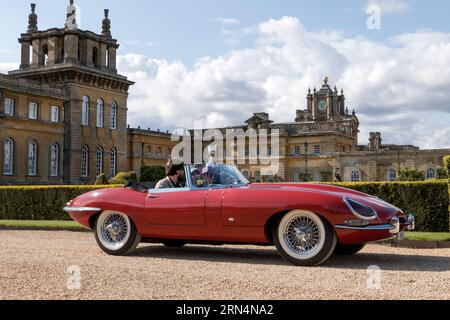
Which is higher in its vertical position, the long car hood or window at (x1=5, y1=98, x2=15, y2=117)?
window at (x1=5, y1=98, x2=15, y2=117)

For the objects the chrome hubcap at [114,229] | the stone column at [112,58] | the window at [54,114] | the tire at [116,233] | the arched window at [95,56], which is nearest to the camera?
the tire at [116,233]

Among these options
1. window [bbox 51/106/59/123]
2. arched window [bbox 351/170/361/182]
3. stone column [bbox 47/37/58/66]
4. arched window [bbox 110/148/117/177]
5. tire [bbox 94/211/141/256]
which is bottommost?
tire [bbox 94/211/141/256]

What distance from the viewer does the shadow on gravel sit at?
809 centimetres

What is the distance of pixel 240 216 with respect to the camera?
8391mm

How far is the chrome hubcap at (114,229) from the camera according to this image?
9.55 metres

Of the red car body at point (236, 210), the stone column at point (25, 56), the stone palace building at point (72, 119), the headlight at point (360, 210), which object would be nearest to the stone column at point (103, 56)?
the stone palace building at point (72, 119)

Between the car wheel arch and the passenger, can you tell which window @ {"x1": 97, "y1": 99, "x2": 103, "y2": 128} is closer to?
the passenger

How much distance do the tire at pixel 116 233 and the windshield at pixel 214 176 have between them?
1.30 meters

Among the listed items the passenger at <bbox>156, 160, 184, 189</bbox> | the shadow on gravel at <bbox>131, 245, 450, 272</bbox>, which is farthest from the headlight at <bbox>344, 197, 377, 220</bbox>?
the passenger at <bbox>156, 160, 184, 189</bbox>

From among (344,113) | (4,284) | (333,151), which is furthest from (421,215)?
(344,113)

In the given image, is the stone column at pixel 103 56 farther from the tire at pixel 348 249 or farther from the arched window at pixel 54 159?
the tire at pixel 348 249

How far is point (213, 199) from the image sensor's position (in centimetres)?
867
